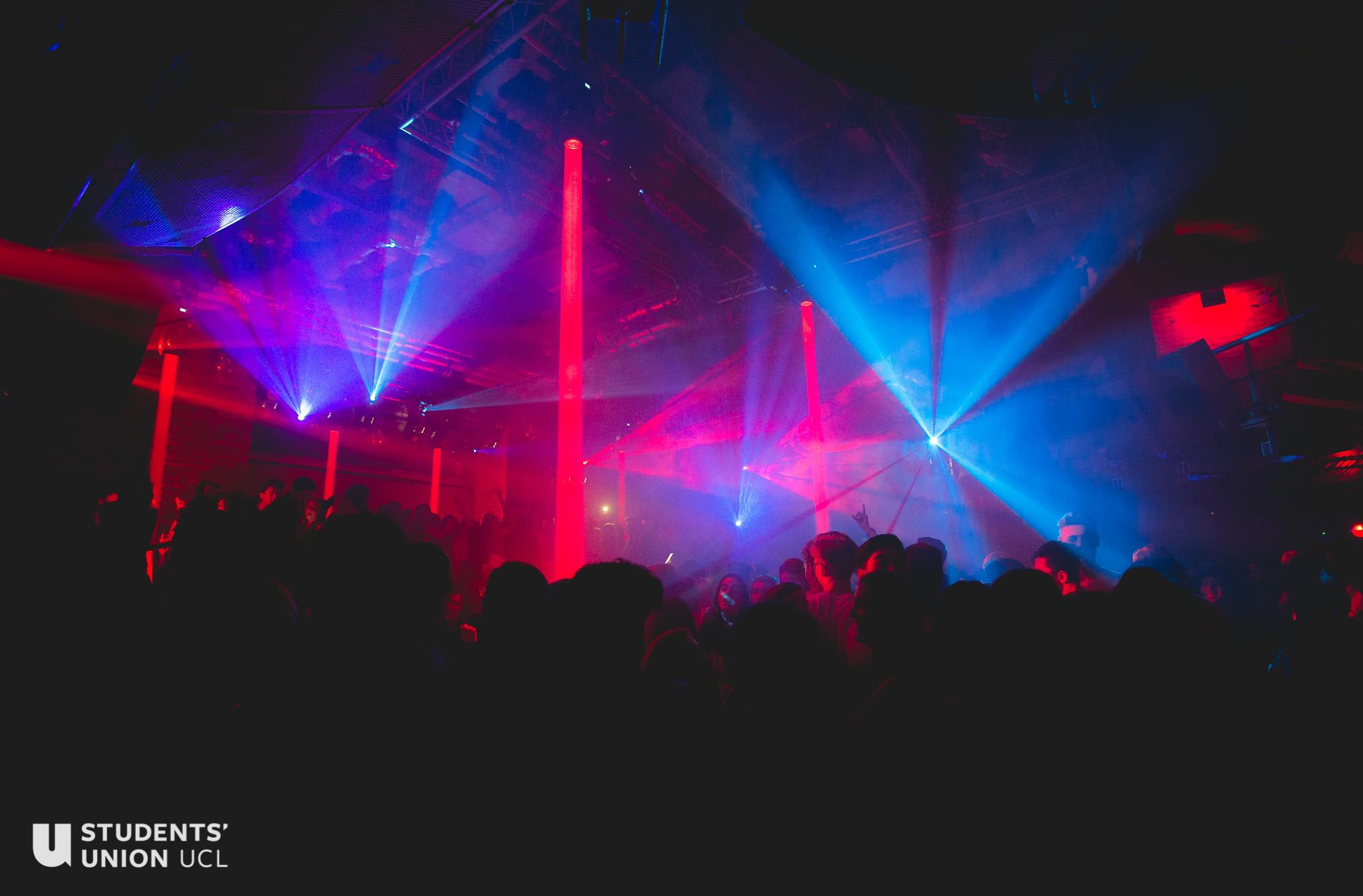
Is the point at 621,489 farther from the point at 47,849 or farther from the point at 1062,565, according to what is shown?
the point at 47,849

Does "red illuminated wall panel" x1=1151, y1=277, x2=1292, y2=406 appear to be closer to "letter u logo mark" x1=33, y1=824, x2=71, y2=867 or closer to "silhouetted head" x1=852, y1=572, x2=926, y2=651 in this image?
"silhouetted head" x1=852, y1=572, x2=926, y2=651

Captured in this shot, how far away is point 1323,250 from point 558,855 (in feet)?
34.6

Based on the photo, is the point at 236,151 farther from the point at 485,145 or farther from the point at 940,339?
the point at 940,339

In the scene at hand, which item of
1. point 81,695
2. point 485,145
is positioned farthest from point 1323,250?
point 81,695

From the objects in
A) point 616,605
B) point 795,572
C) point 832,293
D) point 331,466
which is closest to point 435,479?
point 331,466

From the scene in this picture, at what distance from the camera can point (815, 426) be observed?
803 cm

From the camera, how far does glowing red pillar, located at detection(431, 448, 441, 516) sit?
10.9 m

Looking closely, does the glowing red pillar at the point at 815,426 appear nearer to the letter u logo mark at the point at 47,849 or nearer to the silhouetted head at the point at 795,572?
the silhouetted head at the point at 795,572

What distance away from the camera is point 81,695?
5.58 feet

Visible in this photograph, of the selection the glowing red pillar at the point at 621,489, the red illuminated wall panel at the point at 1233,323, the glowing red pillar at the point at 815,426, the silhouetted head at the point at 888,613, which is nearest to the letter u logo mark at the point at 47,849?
Answer: the silhouetted head at the point at 888,613

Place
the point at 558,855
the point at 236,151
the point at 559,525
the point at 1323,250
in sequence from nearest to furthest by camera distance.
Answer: the point at 558,855 → the point at 236,151 → the point at 559,525 → the point at 1323,250

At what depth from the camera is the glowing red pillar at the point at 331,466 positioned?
9.14 m

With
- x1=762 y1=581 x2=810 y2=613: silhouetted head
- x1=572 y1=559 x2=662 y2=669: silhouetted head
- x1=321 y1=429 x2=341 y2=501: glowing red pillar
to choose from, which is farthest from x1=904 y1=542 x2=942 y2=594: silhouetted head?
x1=321 y1=429 x2=341 y2=501: glowing red pillar

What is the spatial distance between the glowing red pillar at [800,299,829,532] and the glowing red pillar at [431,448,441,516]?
21.6ft
